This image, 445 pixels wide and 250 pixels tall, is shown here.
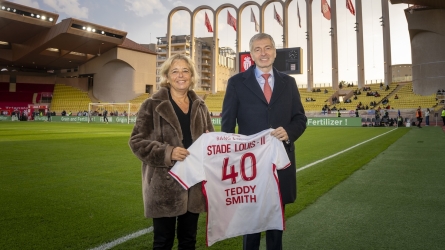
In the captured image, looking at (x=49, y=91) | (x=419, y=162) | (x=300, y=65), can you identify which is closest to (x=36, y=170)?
(x=419, y=162)

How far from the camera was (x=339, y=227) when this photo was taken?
3.70 m

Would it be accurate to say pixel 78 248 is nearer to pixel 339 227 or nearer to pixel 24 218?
pixel 24 218

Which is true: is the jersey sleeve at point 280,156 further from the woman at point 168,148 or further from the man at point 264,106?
the woman at point 168,148

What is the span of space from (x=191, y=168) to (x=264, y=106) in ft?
2.66

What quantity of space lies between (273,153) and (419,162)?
24.6 feet

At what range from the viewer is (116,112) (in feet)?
157

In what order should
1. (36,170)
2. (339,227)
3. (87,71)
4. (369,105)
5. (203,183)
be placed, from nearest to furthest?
(203,183), (339,227), (36,170), (369,105), (87,71)

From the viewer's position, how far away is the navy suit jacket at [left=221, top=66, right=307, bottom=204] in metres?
2.72

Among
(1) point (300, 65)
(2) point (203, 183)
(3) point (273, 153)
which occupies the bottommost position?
(2) point (203, 183)

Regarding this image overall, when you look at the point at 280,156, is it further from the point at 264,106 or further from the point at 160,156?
the point at 160,156

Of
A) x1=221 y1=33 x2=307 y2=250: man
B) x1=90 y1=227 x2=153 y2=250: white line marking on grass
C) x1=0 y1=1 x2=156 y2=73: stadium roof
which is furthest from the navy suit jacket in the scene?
x1=0 y1=1 x2=156 y2=73: stadium roof

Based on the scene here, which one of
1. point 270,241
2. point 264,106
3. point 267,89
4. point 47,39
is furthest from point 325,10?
→ point 270,241

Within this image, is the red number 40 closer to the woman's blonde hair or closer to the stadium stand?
the woman's blonde hair

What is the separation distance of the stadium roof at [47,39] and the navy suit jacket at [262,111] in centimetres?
4556
